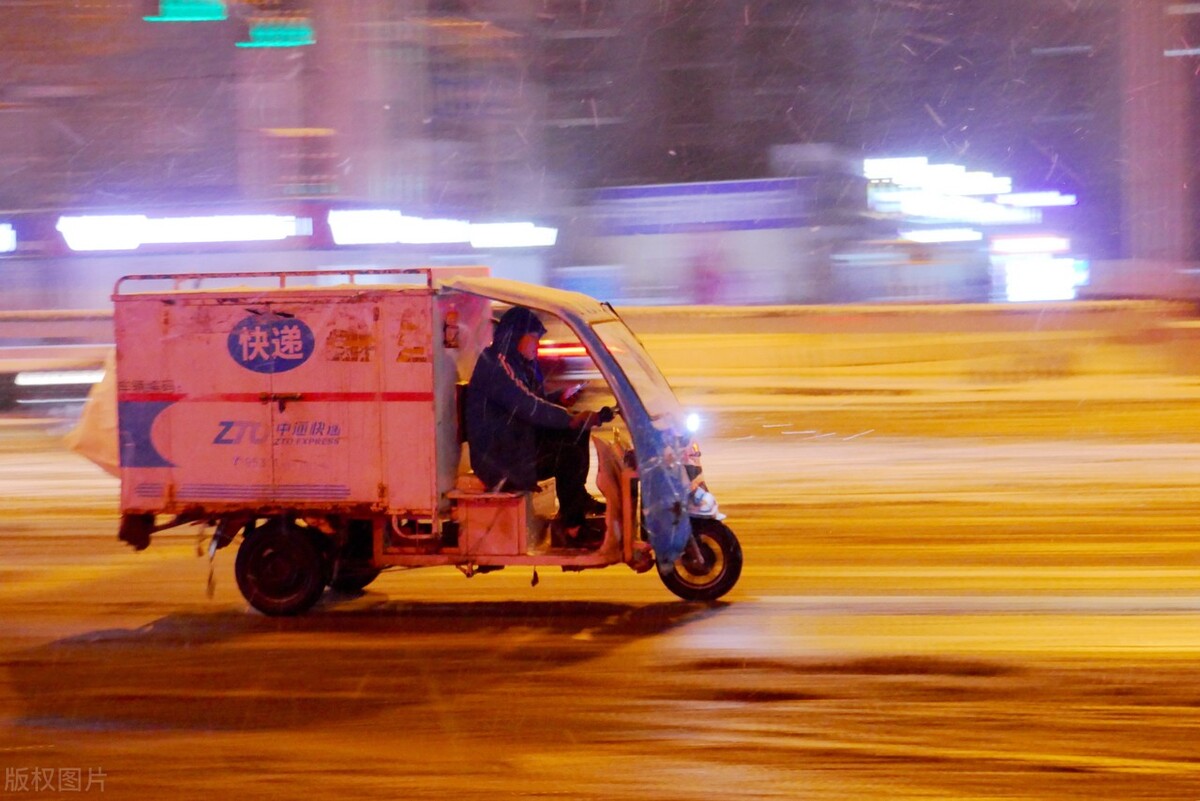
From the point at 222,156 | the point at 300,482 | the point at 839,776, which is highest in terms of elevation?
the point at 222,156

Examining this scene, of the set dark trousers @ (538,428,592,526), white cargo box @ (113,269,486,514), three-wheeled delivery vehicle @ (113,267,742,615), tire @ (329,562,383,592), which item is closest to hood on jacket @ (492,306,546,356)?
three-wheeled delivery vehicle @ (113,267,742,615)

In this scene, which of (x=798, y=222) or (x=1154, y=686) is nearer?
(x=1154, y=686)

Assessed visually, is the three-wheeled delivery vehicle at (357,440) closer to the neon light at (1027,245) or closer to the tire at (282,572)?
the tire at (282,572)

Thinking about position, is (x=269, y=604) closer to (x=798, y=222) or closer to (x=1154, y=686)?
(x=1154, y=686)

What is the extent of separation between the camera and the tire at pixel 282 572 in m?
7.95

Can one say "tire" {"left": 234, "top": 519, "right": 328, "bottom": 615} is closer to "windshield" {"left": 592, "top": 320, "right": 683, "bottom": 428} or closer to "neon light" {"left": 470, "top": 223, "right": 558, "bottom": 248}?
"windshield" {"left": 592, "top": 320, "right": 683, "bottom": 428}

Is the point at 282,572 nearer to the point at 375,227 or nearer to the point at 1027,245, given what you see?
the point at 375,227

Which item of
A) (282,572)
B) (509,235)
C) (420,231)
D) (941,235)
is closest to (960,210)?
(941,235)

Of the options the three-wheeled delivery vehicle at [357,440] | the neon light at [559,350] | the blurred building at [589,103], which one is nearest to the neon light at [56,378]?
the neon light at [559,350]

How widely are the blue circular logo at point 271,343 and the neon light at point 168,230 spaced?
28657mm

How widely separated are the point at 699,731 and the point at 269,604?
324 cm

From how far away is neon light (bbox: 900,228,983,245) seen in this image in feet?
148

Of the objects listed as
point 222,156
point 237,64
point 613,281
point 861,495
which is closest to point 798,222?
point 613,281

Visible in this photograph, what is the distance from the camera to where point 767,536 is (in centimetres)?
1020
